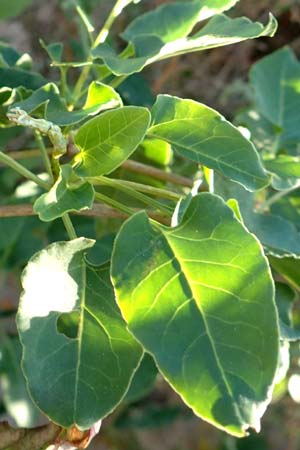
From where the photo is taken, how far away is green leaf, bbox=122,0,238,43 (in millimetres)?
1047

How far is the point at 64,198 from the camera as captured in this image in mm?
811

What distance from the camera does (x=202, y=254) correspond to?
2.54 feet

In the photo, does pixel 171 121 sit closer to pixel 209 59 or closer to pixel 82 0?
pixel 82 0

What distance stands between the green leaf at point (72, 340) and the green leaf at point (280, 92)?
0.53m

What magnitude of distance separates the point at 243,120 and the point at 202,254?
0.65 meters

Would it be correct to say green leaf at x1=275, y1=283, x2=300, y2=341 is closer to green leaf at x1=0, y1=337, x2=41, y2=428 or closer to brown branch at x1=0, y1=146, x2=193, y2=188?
brown branch at x1=0, y1=146, x2=193, y2=188

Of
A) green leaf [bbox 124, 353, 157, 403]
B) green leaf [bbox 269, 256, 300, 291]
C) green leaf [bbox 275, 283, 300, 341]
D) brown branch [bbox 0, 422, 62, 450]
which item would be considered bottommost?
green leaf [bbox 124, 353, 157, 403]

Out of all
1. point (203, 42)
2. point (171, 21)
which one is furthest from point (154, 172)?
point (203, 42)

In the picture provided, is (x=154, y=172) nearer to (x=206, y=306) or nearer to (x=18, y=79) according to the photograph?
(x=18, y=79)

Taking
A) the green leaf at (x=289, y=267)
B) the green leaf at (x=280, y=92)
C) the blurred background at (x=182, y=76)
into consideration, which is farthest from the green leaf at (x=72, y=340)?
the blurred background at (x=182, y=76)

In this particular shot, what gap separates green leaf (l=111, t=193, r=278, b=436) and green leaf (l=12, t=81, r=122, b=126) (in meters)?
0.13

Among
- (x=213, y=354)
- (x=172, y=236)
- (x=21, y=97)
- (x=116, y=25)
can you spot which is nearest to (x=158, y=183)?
(x=21, y=97)

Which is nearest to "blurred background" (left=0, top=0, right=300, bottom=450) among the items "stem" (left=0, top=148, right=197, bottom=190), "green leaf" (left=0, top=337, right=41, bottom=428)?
"green leaf" (left=0, top=337, right=41, bottom=428)

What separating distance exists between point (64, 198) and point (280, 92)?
0.62m
